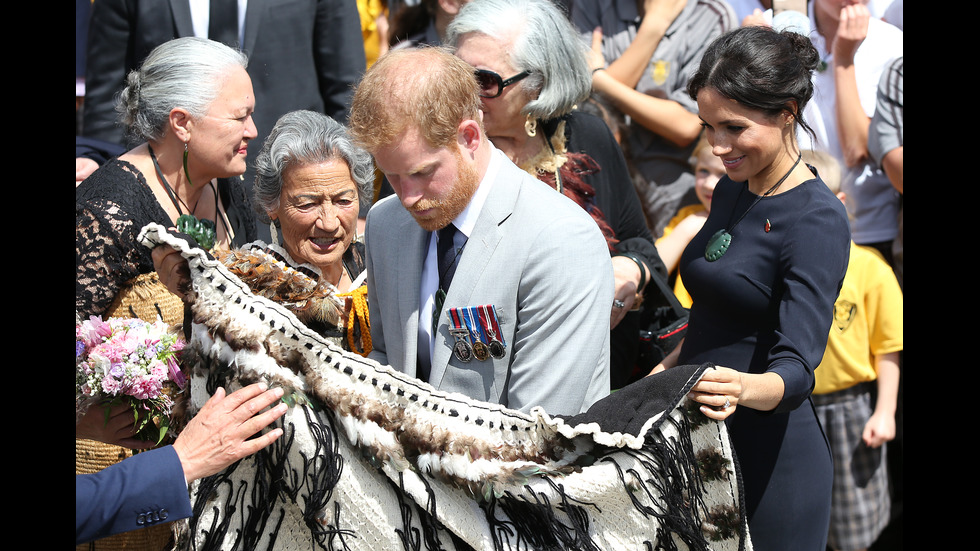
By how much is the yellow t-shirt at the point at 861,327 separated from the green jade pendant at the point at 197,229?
283 cm

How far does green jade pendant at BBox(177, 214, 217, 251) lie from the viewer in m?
2.90

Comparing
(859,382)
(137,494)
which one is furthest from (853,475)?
(137,494)

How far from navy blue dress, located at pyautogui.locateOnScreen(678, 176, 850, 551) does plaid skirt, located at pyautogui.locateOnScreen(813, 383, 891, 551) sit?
5.20 feet

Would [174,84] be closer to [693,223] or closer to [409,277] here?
[409,277]

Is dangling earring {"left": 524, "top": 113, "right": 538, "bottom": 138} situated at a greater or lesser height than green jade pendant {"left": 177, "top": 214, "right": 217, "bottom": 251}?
greater

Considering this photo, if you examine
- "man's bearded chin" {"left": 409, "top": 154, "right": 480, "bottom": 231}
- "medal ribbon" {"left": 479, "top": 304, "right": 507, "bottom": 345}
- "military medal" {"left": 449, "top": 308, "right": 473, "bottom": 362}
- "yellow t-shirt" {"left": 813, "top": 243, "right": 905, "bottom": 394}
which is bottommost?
"yellow t-shirt" {"left": 813, "top": 243, "right": 905, "bottom": 394}

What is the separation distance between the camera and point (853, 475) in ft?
13.6

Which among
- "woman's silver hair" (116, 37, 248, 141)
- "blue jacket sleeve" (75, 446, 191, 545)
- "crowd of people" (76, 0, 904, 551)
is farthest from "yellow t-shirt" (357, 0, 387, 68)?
"blue jacket sleeve" (75, 446, 191, 545)

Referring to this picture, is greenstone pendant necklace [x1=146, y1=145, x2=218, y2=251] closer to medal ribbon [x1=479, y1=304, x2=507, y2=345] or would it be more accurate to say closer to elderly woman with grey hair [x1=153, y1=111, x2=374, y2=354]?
elderly woman with grey hair [x1=153, y1=111, x2=374, y2=354]

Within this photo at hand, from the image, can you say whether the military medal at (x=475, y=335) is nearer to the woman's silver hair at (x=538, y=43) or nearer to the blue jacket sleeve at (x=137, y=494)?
the blue jacket sleeve at (x=137, y=494)

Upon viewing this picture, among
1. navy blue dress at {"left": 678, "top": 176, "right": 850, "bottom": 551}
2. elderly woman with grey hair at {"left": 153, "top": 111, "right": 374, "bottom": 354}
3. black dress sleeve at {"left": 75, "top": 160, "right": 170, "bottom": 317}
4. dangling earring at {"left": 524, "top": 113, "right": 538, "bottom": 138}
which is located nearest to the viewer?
navy blue dress at {"left": 678, "top": 176, "right": 850, "bottom": 551}

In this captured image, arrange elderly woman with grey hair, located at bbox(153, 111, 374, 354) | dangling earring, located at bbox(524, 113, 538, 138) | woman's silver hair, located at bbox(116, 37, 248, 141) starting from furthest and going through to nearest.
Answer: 1. dangling earring, located at bbox(524, 113, 538, 138)
2. woman's silver hair, located at bbox(116, 37, 248, 141)
3. elderly woman with grey hair, located at bbox(153, 111, 374, 354)

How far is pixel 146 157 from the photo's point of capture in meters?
3.23

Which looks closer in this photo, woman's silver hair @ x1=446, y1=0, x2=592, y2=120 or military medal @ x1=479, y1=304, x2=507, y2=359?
military medal @ x1=479, y1=304, x2=507, y2=359
